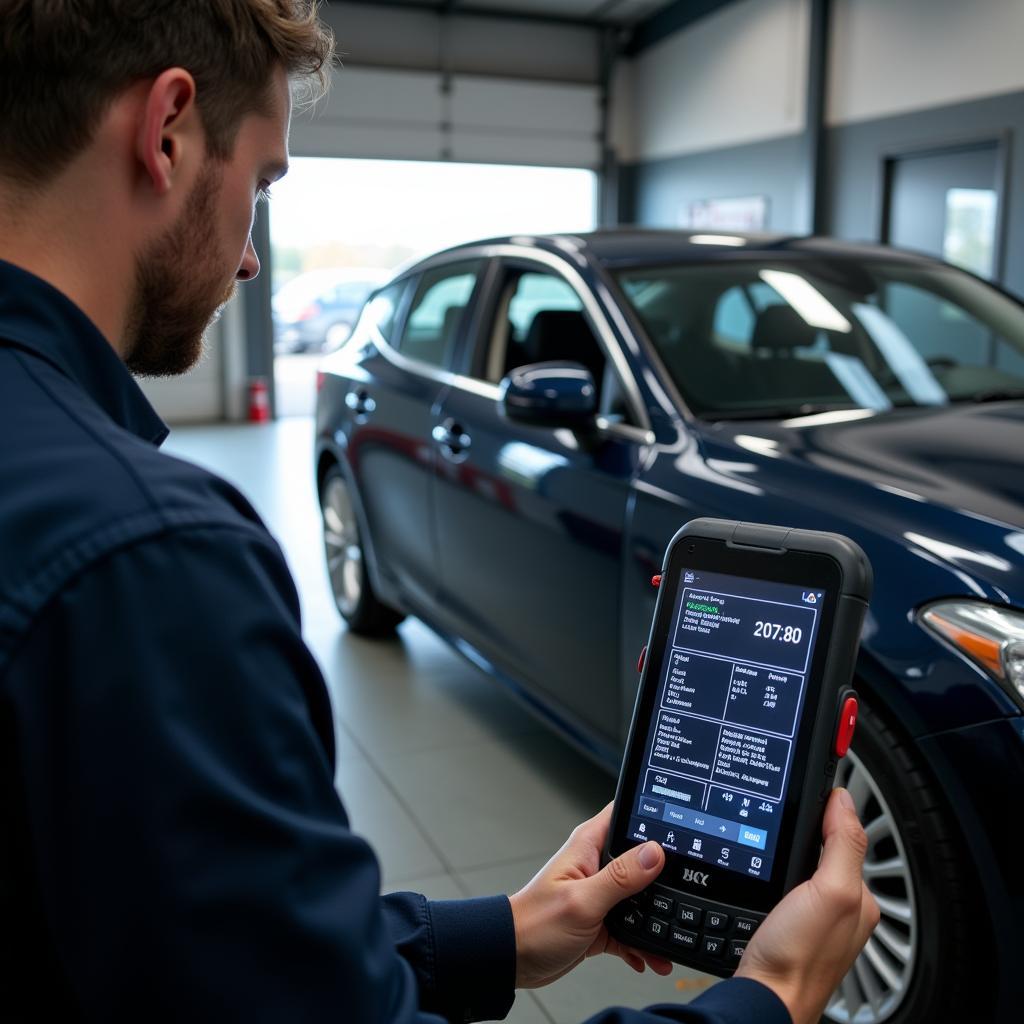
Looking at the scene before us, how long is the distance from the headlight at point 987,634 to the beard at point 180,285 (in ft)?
3.94

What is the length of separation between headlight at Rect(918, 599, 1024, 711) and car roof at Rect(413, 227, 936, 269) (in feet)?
4.48

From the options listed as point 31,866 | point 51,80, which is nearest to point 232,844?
point 31,866

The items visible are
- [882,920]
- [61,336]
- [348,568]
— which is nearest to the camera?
[61,336]

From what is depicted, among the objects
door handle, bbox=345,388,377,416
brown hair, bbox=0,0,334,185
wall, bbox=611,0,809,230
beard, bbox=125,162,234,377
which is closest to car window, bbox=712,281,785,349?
door handle, bbox=345,388,377,416

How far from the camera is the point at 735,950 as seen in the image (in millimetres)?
993

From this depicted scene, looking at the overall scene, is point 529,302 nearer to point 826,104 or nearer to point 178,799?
point 178,799

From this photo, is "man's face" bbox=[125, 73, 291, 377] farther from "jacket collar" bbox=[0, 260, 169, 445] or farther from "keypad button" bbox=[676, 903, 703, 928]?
"keypad button" bbox=[676, 903, 703, 928]

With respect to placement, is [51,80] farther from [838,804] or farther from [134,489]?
[838,804]

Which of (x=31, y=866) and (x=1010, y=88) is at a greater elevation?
A: (x=1010, y=88)

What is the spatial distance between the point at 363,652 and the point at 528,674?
1366 mm

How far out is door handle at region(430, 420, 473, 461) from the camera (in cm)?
306

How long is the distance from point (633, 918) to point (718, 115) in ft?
35.0

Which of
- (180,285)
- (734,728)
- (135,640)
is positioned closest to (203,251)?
(180,285)

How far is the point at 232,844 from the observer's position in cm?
58
